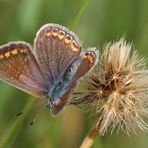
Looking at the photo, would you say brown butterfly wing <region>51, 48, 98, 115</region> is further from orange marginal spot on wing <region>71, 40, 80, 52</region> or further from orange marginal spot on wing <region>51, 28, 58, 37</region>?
orange marginal spot on wing <region>51, 28, 58, 37</region>

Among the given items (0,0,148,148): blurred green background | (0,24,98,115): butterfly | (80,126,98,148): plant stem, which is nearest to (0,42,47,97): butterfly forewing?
(0,24,98,115): butterfly

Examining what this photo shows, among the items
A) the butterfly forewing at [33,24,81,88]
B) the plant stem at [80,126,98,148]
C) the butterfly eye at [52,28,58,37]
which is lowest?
the plant stem at [80,126,98,148]

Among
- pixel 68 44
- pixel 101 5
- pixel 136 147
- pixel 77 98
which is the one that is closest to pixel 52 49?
pixel 68 44

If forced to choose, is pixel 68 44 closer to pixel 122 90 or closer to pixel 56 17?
pixel 122 90

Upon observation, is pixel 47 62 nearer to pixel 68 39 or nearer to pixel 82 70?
pixel 68 39

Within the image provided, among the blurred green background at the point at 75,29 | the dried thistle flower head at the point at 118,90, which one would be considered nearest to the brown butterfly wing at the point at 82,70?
the dried thistle flower head at the point at 118,90

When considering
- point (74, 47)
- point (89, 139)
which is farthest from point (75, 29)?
point (89, 139)

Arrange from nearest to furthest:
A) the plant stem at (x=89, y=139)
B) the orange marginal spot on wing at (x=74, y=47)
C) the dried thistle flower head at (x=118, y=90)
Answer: the plant stem at (x=89, y=139) → the dried thistle flower head at (x=118, y=90) → the orange marginal spot on wing at (x=74, y=47)

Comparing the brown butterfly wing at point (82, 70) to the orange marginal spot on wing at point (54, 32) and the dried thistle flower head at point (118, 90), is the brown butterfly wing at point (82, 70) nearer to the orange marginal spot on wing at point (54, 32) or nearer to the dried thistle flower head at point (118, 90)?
the dried thistle flower head at point (118, 90)
